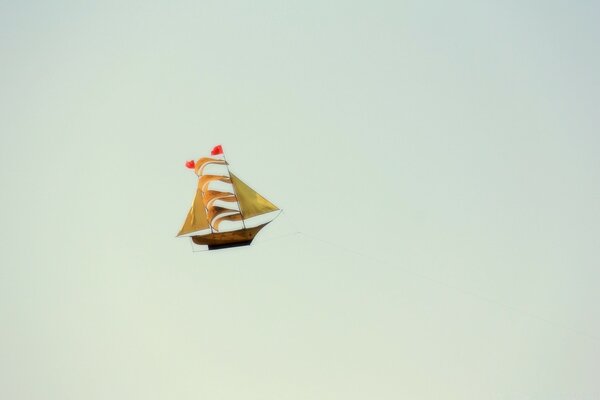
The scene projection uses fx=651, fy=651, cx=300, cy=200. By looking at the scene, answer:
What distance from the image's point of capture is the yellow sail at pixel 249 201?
34.6 meters

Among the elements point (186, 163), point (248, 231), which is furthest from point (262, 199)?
point (186, 163)

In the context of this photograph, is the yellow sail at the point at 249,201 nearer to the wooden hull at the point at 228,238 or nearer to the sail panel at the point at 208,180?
the sail panel at the point at 208,180

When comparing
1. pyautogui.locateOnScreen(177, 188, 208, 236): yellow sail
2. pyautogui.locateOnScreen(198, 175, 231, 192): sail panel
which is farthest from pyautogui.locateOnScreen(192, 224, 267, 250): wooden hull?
pyautogui.locateOnScreen(198, 175, 231, 192): sail panel

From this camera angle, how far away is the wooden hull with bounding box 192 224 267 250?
33.5 metres

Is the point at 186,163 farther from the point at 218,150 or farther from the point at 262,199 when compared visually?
the point at 262,199

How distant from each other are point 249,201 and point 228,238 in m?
2.40

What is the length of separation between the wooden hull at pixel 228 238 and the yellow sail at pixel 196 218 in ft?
3.11

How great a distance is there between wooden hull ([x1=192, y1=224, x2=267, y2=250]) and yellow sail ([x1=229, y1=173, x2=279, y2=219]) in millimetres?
1377

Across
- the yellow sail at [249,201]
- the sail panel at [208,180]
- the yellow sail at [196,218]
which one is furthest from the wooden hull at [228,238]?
the sail panel at [208,180]

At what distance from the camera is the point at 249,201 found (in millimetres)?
34781

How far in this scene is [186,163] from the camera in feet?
111


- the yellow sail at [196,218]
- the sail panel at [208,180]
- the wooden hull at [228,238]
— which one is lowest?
the wooden hull at [228,238]

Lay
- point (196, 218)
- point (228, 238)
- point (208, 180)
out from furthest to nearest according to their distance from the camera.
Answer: point (196, 218) → point (208, 180) → point (228, 238)

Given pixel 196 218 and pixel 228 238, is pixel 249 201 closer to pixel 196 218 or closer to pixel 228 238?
pixel 228 238
